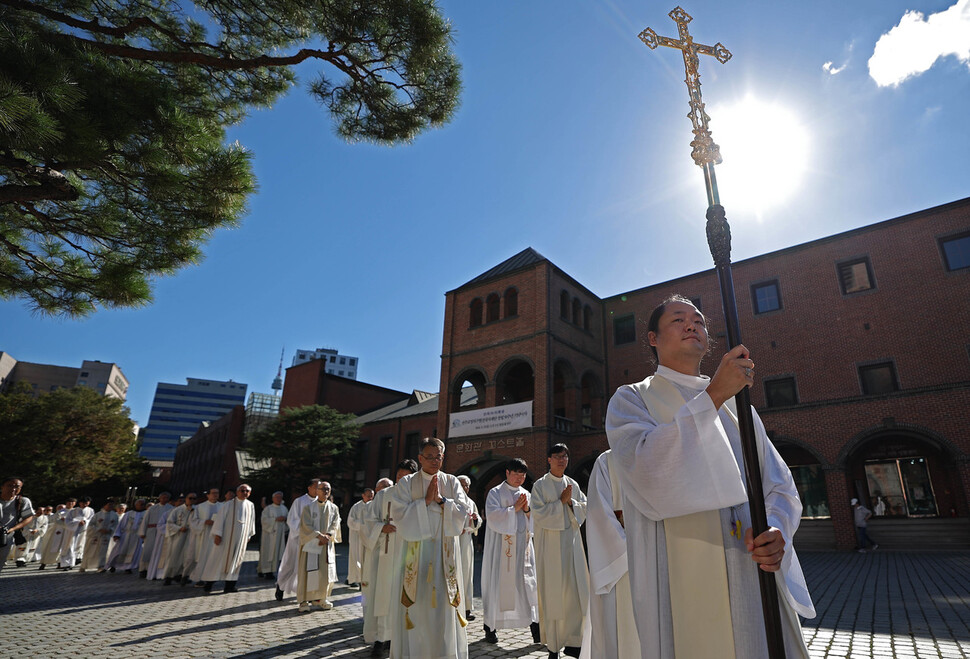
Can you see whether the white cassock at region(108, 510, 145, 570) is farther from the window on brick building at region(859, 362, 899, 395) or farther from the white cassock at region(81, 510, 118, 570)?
the window on brick building at region(859, 362, 899, 395)

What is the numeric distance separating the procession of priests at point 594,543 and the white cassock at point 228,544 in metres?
0.03

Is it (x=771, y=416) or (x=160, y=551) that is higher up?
(x=771, y=416)

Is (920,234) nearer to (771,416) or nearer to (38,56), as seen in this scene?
(771,416)

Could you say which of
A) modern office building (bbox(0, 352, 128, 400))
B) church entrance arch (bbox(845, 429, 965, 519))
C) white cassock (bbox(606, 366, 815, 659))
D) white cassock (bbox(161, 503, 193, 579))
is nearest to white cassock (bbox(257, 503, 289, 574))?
white cassock (bbox(161, 503, 193, 579))

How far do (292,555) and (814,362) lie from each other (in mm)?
18758

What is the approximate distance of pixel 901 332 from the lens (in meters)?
17.7

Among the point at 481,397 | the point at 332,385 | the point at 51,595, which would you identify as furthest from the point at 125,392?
the point at 51,595

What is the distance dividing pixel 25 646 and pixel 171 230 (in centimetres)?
502

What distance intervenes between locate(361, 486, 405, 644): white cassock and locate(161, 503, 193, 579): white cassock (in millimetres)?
7512

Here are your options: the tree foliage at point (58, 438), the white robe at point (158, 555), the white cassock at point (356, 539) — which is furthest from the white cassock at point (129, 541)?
the tree foliage at point (58, 438)

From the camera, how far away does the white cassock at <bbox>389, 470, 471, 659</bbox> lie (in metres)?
4.87

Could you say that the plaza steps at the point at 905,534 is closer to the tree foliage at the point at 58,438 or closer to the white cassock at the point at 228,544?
the white cassock at the point at 228,544

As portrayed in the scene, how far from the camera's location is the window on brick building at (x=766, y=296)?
2058 cm

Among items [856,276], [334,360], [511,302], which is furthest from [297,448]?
[334,360]
